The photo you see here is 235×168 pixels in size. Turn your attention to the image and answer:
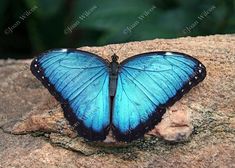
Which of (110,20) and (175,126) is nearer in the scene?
(175,126)

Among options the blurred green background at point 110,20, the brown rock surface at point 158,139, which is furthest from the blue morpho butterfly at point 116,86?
the blurred green background at point 110,20

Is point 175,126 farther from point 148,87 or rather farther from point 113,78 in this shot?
point 113,78

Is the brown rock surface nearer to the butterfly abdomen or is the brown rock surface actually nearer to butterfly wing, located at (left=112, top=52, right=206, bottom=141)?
butterfly wing, located at (left=112, top=52, right=206, bottom=141)

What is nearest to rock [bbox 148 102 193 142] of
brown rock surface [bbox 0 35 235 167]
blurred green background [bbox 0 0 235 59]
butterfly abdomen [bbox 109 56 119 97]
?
brown rock surface [bbox 0 35 235 167]

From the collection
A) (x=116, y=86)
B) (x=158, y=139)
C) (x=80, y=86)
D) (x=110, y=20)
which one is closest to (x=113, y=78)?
(x=116, y=86)

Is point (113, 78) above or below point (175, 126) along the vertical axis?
above

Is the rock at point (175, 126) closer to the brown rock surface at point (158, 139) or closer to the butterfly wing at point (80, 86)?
the brown rock surface at point (158, 139)
